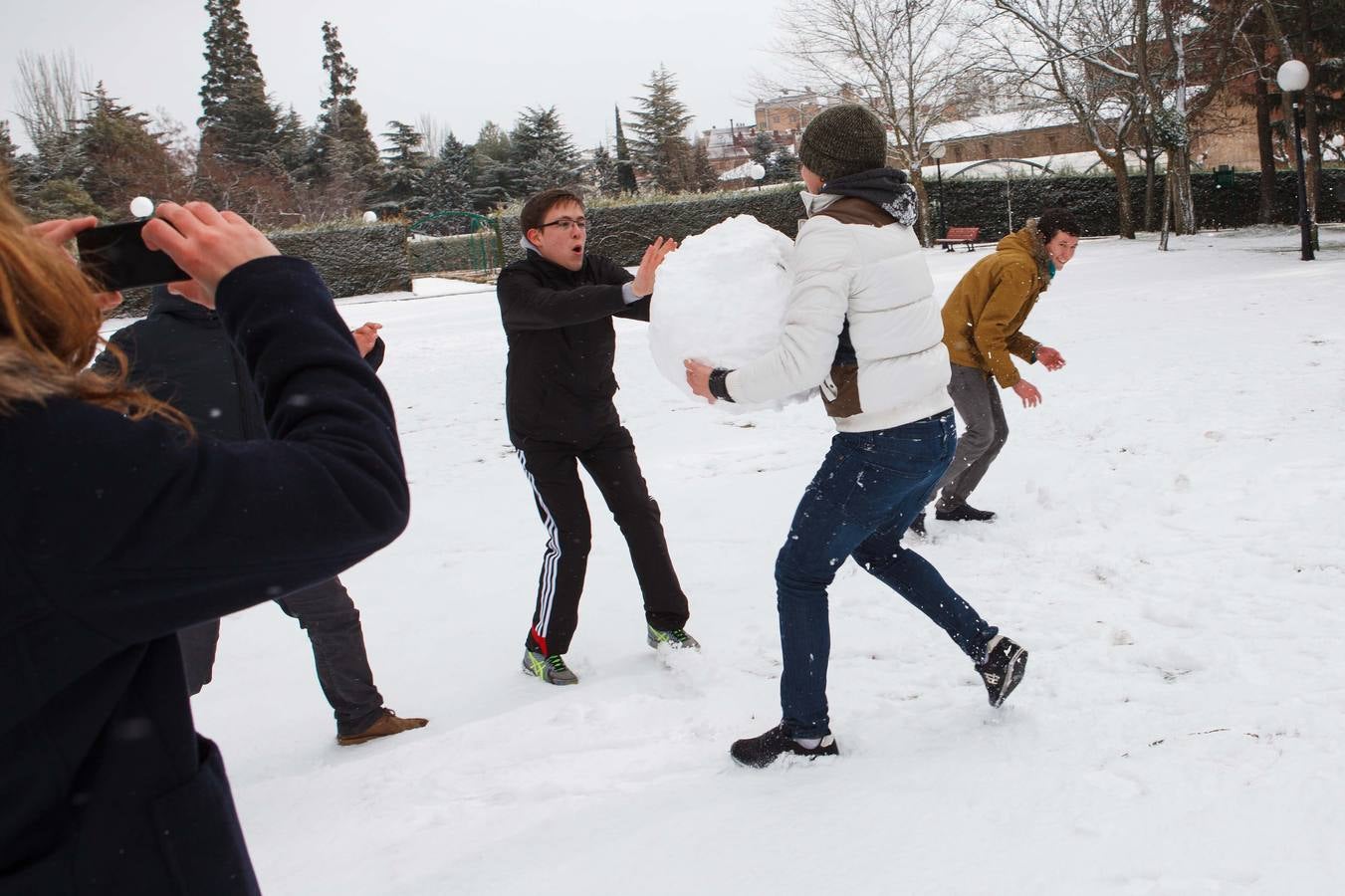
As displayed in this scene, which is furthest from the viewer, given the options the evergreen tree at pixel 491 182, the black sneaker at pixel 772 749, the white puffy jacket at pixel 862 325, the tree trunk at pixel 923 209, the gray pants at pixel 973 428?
the evergreen tree at pixel 491 182

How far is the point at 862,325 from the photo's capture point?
3.04m

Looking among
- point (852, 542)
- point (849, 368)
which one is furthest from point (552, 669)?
point (849, 368)

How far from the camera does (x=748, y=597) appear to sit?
504 centimetres

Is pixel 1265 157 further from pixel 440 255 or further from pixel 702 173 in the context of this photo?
pixel 702 173

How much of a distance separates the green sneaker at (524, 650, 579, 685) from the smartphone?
3239 mm

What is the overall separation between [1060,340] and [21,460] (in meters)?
11.8

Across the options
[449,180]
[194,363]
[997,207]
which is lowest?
[194,363]

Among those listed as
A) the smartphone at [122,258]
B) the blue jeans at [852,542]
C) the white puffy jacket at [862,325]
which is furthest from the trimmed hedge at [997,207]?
the smartphone at [122,258]

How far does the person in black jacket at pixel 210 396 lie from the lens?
3406 mm

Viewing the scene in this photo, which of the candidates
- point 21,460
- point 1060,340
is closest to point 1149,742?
point 21,460

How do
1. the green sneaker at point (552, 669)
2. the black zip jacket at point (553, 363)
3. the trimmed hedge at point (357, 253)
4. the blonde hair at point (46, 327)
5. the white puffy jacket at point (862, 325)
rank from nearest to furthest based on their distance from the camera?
the blonde hair at point (46, 327) → the white puffy jacket at point (862, 325) → the black zip jacket at point (553, 363) → the green sneaker at point (552, 669) → the trimmed hedge at point (357, 253)

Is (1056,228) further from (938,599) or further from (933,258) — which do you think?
(933,258)

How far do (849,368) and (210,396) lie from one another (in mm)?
2182

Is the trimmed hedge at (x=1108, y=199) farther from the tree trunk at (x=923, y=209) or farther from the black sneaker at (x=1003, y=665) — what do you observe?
the black sneaker at (x=1003, y=665)
